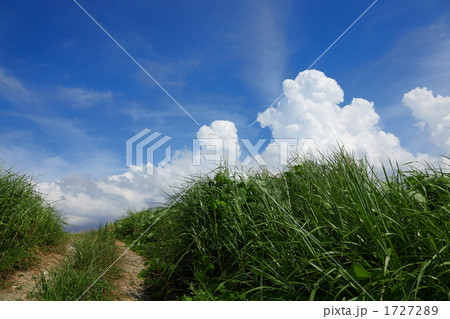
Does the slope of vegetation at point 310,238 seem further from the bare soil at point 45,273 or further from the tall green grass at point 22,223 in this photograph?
the tall green grass at point 22,223

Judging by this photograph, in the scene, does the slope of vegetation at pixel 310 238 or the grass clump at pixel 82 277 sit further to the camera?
the grass clump at pixel 82 277

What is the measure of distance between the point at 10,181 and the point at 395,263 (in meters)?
5.40

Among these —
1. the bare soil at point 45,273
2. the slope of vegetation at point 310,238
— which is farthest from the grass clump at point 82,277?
the slope of vegetation at point 310,238

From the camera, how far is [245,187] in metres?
4.55

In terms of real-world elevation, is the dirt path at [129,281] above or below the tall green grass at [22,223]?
below

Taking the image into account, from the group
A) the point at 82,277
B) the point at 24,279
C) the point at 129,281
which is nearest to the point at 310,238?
the point at 82,277

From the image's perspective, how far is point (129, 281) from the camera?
4.94 metres

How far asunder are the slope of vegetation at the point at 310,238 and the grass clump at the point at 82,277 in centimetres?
67

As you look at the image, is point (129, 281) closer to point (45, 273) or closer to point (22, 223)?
point (45, 273)

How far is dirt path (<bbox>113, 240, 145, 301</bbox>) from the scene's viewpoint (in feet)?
14.5

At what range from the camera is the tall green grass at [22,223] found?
4594 millimetres

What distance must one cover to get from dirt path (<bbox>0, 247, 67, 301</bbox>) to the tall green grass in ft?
0.48

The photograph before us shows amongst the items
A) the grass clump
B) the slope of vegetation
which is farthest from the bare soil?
the slope of vegetation
